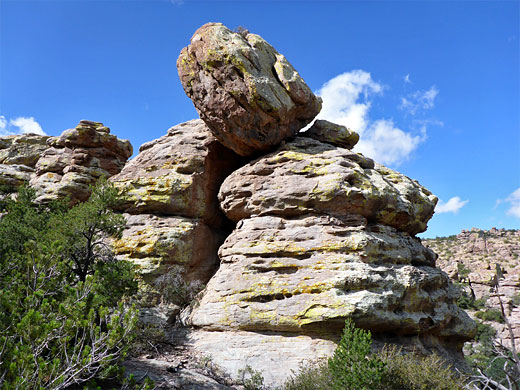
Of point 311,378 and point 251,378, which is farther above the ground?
point 311,378

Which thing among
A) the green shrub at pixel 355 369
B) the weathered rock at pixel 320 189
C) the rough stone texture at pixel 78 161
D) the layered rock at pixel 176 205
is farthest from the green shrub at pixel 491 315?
the rough stone texture at pixel 78 161

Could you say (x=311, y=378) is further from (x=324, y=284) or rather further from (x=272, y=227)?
(x=272, y=227)

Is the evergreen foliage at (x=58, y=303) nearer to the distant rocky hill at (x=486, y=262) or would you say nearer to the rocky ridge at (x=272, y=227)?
the rocky ridge at (x=272, y=227)

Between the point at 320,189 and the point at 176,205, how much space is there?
27.8 feet

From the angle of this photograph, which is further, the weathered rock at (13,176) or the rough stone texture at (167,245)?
the weathered rock at (13,176)

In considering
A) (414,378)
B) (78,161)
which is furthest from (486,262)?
(78,161)

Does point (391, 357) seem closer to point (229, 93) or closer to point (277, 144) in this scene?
point (277, 144)

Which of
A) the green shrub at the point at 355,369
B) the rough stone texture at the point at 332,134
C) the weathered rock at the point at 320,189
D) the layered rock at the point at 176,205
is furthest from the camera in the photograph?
the rough stone texture at the point at 332,134

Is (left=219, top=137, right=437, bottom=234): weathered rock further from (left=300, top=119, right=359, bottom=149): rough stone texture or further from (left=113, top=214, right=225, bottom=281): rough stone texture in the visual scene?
(left=113, top=214, right=225, bottom=281): rough stone texture

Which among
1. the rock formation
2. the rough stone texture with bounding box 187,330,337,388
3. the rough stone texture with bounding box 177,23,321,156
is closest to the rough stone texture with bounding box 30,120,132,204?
the rock formation

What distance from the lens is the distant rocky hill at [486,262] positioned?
45525 mm

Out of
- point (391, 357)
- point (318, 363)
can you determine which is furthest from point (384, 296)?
point (318, 363)

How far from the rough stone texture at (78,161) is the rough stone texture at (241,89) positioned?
10825mm

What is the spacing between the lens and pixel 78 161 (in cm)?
2695
